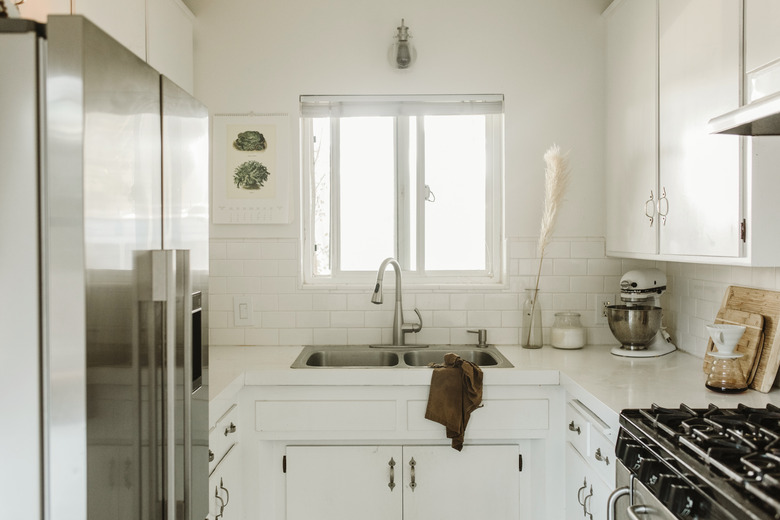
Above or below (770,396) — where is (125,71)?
above

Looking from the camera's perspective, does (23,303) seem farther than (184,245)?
No

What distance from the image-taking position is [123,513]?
3.50 ft

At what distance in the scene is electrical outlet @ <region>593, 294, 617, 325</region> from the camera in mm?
2963

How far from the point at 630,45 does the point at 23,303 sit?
2530 millimetres

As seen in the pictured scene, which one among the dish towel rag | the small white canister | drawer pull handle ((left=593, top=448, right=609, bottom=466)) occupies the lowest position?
drawer pull handle ((left=593, top=448, right=609, bottom=466))

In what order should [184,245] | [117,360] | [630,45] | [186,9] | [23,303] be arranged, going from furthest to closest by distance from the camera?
[186,9], [630,45], [184,245], [117,360], [23,303]

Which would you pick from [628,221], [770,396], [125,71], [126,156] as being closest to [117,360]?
[126,156]

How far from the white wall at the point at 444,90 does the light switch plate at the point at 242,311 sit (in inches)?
1.2

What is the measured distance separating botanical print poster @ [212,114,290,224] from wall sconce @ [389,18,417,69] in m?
0.63

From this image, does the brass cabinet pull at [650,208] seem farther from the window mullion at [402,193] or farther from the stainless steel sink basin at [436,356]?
the window mullion at [402,193]

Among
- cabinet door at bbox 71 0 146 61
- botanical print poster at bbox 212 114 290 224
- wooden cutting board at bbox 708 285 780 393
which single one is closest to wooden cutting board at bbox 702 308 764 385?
wooden cutting board at bbox 708 285 780 393

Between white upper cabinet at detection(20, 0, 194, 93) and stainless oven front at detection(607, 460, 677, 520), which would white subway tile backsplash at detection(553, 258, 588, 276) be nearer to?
stainless oven front at detection(607, 460, 677, 520)

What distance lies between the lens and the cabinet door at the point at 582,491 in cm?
194

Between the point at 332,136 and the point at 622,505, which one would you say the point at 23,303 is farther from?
the point at 332,136
